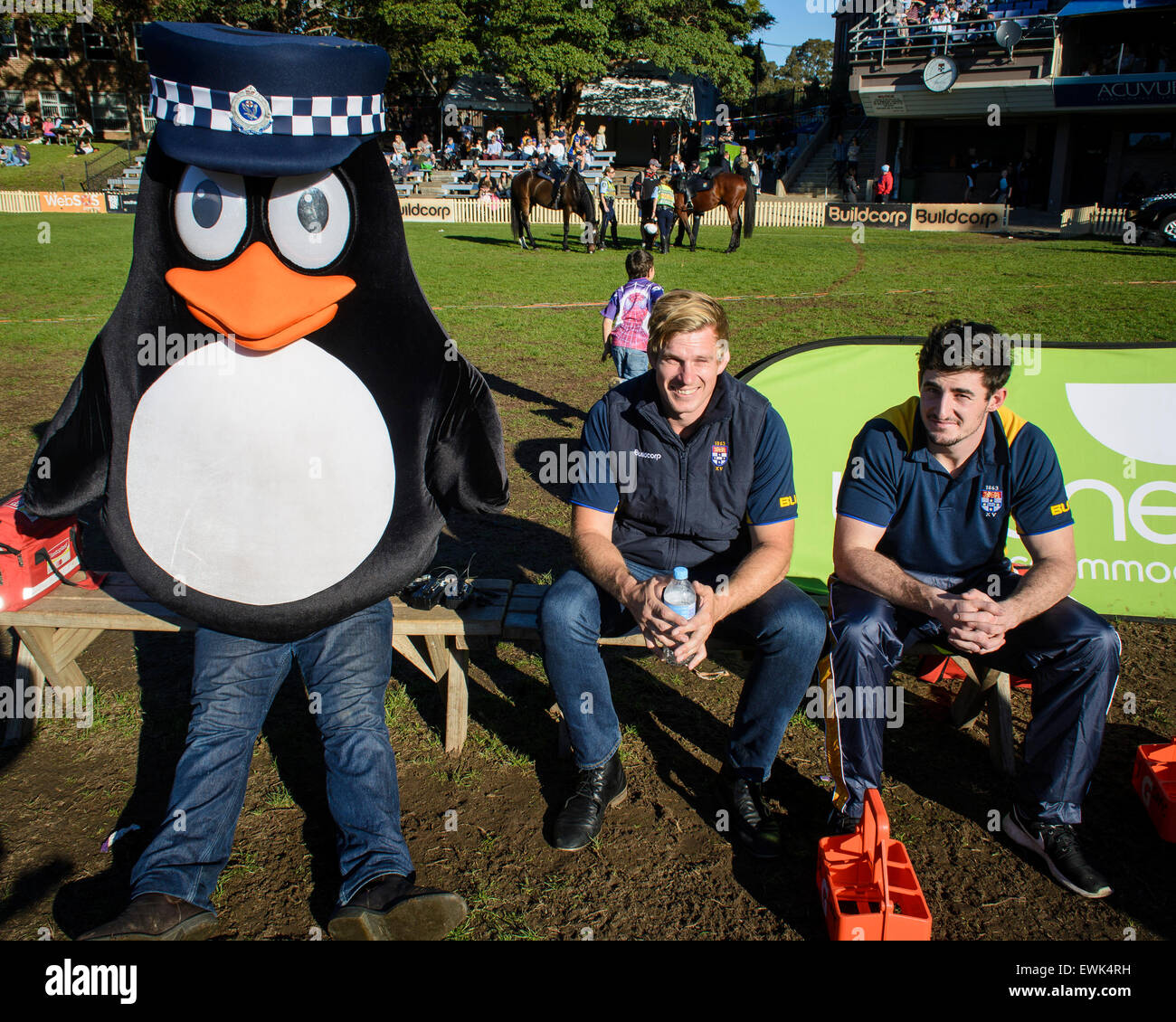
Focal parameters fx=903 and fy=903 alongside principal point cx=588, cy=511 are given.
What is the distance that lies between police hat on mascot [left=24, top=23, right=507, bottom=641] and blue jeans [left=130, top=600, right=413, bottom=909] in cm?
11

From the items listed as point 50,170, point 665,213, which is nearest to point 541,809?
point 665,213

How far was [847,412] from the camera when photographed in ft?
13.8

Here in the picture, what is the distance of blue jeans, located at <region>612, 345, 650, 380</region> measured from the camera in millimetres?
6855

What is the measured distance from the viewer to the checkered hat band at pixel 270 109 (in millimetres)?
2488

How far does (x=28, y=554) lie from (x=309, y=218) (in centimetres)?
165

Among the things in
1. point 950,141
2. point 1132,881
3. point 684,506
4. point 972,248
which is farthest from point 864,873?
point 950,141

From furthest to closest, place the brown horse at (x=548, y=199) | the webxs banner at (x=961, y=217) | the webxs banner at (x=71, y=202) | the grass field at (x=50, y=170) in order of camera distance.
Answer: the grass field at (x=50, y=170) → the webxs banner at (x=71, y=202) → the webxs banner at (x=961, y=217) → the brown horse at (x=548, y=199)

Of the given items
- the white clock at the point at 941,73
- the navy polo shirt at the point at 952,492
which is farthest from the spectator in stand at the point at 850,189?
the navy polo shirt at the point at 952,492

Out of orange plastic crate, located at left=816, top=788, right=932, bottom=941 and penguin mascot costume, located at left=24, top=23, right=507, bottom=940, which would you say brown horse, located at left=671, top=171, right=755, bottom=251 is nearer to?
penguin mascot costume, located at left=24, top=23, right=507, bottom=940

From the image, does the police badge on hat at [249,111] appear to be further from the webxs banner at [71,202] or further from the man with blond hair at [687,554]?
the webxs banner at [71,202]

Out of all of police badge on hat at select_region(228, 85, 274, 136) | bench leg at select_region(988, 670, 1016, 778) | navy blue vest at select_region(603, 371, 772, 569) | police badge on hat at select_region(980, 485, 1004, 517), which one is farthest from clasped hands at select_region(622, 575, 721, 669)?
police badge on hat at select_region(228, 85, 274, 136)

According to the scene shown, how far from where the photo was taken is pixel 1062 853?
2734 millimetres

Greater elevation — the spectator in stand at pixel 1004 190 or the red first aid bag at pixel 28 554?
the spectator in stand at pixel 1004 190

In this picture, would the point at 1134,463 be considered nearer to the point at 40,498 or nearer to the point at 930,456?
the point at 930,456
